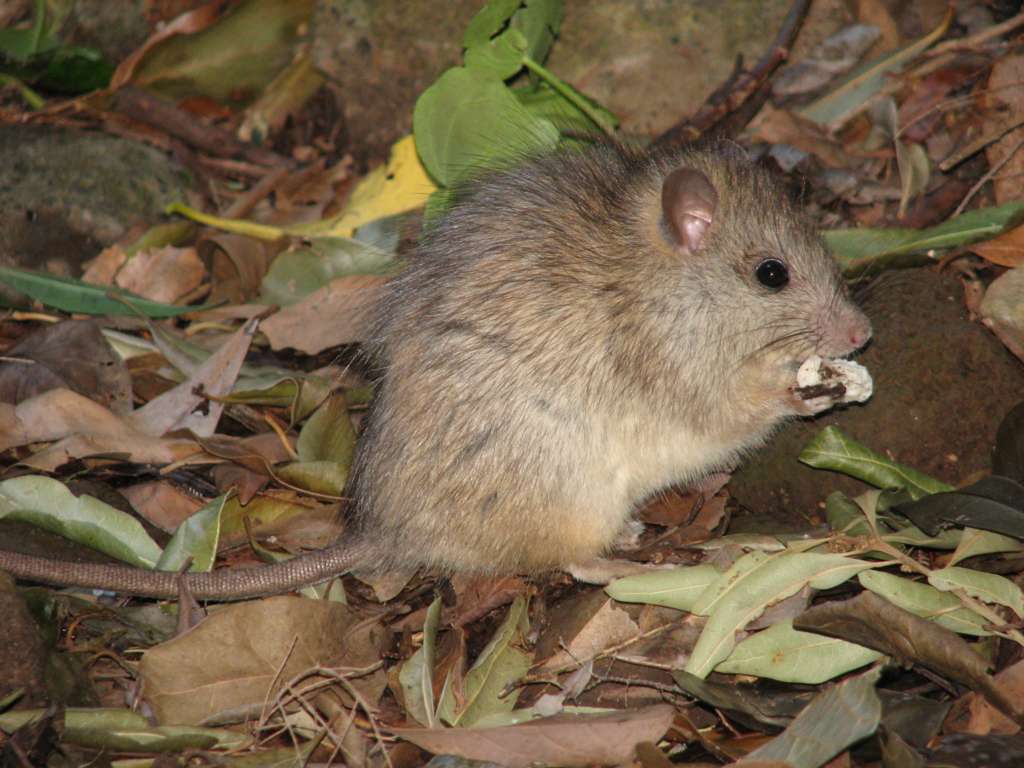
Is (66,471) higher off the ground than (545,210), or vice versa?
(545,210)

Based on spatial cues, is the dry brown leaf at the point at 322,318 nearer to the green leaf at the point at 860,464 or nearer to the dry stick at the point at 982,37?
the green leaf at the point at 860,464

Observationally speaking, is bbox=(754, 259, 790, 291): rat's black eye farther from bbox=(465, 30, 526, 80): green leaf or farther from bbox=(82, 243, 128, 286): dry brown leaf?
bbox=(82, 243, 128, 286): dry brown leaf

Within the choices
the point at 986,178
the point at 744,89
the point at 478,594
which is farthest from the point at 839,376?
the point at 744,89

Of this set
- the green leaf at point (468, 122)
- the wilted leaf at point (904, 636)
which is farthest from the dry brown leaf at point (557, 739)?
the green leaf at point (468, 122)

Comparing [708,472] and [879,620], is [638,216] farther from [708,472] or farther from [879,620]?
[879,620]

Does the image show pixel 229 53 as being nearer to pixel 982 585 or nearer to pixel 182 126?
pixel 182 126

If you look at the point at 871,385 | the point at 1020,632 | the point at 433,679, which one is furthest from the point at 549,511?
the point at 1020,632

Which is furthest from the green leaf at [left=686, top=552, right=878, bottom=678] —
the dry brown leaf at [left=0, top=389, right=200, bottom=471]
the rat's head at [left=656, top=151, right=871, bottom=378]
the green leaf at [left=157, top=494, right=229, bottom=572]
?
the dry brown leaf at [left=0, top=389, right=200, bottom=471]
